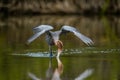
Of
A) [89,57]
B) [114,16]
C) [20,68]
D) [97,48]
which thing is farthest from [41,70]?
[114,16]

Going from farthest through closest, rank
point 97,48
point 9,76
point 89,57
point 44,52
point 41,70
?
point 97,48 → point 44,52 → point 89,57 → point 41,70 → point 9,76

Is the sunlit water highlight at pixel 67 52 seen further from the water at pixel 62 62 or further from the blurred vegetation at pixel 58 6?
the blurred vegetation at pixel 58 6

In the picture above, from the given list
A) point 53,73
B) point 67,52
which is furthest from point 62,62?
point 67,52

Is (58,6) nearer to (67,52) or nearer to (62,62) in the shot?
(67,52)

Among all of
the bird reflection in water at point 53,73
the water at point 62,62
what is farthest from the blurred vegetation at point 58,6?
the bird reflection in water at point 53,73

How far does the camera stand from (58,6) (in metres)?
34.4

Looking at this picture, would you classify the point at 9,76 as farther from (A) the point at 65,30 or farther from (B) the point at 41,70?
(A) the point at 65,30

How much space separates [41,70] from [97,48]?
12.7 ft

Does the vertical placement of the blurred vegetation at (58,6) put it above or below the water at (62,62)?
below

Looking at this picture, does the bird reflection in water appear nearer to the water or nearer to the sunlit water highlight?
the water

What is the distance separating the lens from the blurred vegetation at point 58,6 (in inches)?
1353

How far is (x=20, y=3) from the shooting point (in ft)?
114

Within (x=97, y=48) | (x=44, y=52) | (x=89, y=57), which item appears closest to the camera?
(x=89, y=57)

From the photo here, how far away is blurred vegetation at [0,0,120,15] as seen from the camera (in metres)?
34.4
